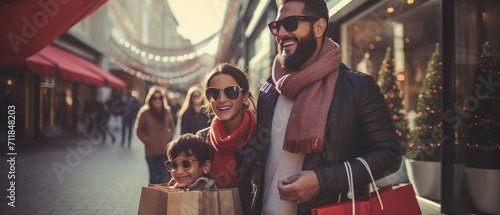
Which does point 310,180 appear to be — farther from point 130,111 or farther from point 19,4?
point 130,111

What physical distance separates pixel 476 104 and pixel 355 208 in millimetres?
3480

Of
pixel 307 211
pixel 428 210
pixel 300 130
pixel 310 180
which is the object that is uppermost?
pixel 300 130

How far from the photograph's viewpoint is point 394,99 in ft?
19.5

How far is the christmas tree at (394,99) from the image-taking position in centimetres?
589

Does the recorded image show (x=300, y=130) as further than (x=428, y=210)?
No

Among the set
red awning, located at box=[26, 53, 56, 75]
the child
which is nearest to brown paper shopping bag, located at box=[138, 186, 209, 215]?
the child

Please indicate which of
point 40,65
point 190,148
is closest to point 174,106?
point 40,65

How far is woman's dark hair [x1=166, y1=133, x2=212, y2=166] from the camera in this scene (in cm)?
207

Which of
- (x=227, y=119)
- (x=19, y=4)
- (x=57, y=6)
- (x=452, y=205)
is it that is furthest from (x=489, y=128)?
(x=19, y=4)

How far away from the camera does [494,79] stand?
13.3 feet

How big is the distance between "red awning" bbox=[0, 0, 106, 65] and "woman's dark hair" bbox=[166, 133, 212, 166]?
1.72 m

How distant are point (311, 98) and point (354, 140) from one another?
0.28 m

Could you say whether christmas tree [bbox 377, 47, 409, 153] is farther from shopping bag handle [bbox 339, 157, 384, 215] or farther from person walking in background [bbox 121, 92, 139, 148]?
person walking in background [bbox 121, 92, 139, 148]

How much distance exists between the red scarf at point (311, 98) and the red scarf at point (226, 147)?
1.56 feet
